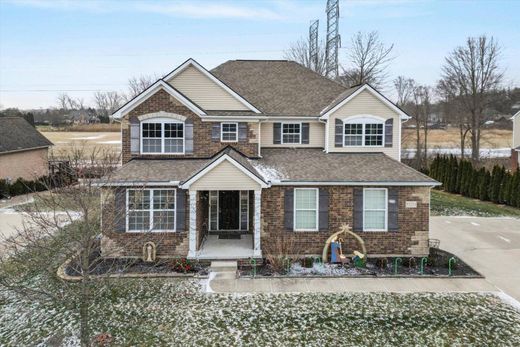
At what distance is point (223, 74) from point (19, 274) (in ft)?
48.0

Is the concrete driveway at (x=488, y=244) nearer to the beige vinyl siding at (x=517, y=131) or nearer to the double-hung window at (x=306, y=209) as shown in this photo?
the double-hung window at (x=306, y=209)

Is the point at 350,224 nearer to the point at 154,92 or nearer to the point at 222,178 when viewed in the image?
the point at 222,178

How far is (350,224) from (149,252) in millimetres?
7468

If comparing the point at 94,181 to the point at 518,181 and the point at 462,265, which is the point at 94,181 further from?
the point at 518,181

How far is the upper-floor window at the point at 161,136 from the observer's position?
18922 millimetres

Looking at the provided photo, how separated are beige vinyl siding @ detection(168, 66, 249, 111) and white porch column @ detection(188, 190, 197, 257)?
5.30 metres

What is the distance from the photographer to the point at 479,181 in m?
32.1

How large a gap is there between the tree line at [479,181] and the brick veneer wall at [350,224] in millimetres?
15591

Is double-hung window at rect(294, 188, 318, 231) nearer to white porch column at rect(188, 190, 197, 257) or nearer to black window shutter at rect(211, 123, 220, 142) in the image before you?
white porch column at rect(188, 190, 197, 257)

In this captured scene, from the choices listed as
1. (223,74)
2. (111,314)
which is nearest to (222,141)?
(223,74)

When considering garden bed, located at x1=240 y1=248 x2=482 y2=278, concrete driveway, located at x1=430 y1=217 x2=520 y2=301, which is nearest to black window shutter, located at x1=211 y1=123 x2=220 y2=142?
garden bed, located at x1=240 y1=248 x2=482 y2=278

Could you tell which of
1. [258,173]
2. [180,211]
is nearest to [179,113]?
[180,211]

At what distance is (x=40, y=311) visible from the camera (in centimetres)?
1203

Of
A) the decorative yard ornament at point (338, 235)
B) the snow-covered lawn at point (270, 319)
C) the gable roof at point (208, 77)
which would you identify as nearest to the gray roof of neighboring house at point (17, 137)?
the gable roof at point (208, 77)
